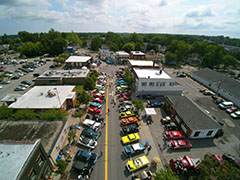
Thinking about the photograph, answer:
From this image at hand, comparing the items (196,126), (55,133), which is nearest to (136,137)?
(196,126)

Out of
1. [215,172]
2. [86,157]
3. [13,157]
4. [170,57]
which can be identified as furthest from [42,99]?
[170,57]

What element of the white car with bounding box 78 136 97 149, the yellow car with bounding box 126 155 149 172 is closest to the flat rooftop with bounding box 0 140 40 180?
the white car with bounding box 78 136 97 149

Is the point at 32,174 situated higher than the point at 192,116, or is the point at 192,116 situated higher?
the point at 32,174

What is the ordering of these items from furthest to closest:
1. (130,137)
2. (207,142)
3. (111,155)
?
(207,142)
(130,137)
(111,155)

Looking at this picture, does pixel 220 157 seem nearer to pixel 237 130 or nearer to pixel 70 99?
pixel 237 130

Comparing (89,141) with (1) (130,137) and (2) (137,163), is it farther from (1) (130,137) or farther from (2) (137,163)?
(2) (137,163)

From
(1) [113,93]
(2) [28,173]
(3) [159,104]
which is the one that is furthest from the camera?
(1) [113,93]
